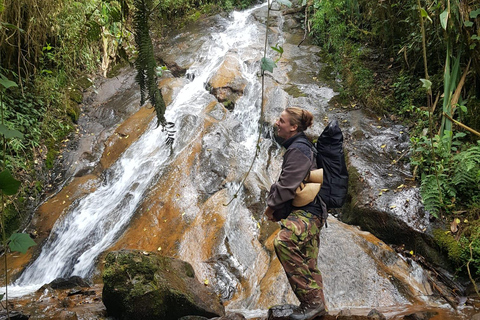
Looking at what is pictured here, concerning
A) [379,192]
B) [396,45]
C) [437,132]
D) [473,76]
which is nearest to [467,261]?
[379,192]

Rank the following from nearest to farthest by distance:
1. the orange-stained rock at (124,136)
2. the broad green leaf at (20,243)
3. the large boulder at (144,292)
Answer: the broad green leaf at (20,243) → the large boulder at (144,292) → the orange-stained rock at (124,136)

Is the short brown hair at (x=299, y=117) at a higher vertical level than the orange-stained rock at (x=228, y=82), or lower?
higher

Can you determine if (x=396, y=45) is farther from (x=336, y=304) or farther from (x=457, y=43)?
(x=336, y=304)

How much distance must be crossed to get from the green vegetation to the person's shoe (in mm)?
2109

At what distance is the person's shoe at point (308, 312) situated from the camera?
3.02 metres

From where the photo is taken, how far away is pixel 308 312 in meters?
3.03

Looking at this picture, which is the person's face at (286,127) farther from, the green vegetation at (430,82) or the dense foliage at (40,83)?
the dense foliage at (40,83)

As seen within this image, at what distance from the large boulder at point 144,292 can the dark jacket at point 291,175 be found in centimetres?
131

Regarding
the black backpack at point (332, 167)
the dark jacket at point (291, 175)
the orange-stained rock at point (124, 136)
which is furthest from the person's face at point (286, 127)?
the orange-stained rock at point (124, 136)

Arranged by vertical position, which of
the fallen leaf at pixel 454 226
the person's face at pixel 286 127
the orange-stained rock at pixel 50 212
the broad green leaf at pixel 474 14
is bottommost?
the orange-stained rock at pixel 50 212

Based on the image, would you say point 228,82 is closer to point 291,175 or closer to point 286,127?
point 286,127

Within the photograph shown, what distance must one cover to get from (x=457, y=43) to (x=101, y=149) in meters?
7.37

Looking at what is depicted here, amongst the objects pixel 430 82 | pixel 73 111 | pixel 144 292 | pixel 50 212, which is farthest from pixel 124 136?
pixel 430 82

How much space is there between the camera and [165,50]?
1234 cm
